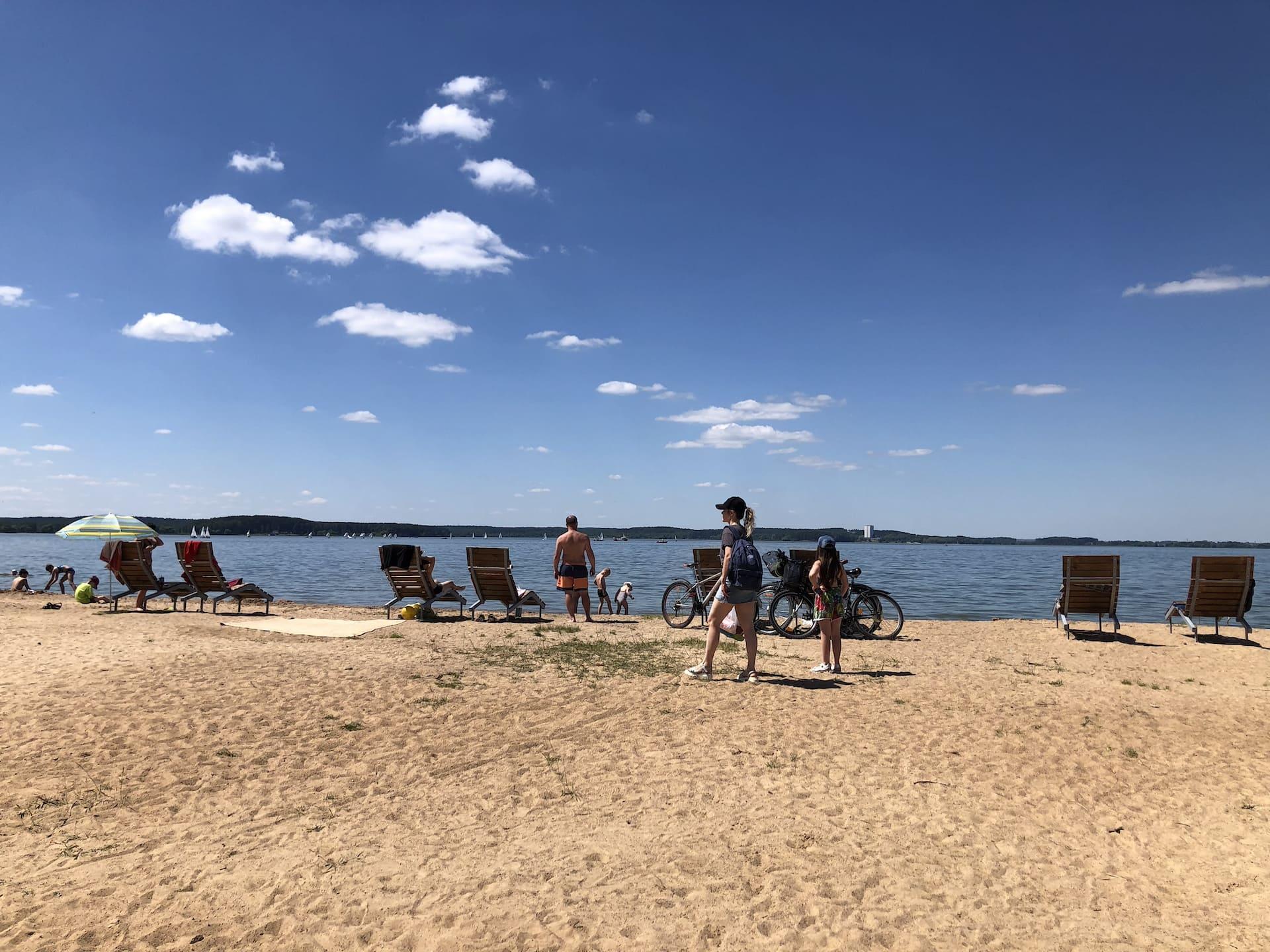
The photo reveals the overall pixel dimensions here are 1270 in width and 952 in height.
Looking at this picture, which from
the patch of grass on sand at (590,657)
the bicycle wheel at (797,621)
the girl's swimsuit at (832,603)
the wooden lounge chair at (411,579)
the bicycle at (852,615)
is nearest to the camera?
the girl's swimsuit at (832,603)

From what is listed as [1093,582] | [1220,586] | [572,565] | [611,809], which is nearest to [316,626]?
[572,565]

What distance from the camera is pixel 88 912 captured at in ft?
11.8

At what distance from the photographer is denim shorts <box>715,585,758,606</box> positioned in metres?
8.43

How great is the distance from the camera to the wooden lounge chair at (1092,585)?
1329cm

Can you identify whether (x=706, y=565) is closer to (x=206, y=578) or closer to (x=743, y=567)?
(x=743, y=567)

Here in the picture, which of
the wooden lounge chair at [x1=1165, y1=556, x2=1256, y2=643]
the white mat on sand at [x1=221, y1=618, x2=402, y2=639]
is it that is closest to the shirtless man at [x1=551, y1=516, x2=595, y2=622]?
the white mat on sand at [x1=221, y1=618, x2=402, y2=639]

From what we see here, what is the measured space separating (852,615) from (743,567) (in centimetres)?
502

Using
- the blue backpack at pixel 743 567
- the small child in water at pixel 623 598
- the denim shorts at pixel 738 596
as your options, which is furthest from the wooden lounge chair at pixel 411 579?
the blue backpack at pixel 743 567

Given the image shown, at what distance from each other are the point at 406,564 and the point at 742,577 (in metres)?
8.54

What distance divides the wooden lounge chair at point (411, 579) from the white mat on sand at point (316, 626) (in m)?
1.03

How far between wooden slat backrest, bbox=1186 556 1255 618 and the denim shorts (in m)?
9.20

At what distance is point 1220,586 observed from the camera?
43.6 ft

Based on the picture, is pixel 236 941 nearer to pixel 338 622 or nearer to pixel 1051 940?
pixel 1051 940

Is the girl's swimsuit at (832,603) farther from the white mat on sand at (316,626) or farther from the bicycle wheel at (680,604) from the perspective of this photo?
the white mat on sand at (316,626)
